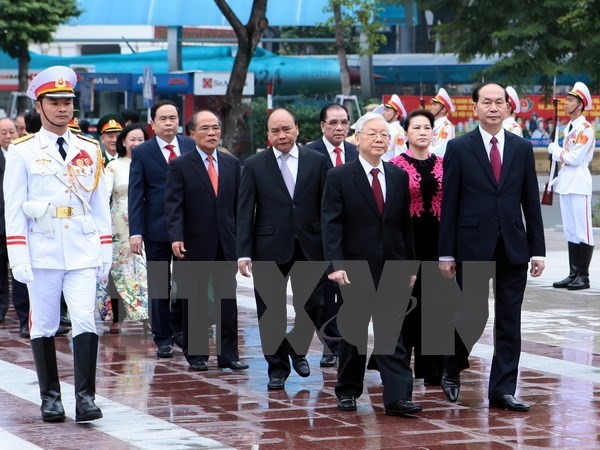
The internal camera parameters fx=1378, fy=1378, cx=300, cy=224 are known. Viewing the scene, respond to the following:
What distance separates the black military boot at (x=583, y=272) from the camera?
46.8 ft

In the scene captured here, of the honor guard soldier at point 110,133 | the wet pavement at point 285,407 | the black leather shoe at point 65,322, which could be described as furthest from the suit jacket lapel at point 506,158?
the black leather shoe at point 65,322

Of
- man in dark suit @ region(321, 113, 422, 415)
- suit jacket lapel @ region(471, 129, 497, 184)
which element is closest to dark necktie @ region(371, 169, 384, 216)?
man in dark suit @ region(321, 113, 422, 415)

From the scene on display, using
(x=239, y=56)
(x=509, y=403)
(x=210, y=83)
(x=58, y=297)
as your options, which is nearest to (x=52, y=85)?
(x=58, y=297)

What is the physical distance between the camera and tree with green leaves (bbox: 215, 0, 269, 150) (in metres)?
24.8

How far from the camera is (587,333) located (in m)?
11.3

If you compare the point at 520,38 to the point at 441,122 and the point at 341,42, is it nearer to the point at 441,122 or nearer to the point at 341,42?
the point at 341,42

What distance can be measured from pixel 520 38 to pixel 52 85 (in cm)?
2229

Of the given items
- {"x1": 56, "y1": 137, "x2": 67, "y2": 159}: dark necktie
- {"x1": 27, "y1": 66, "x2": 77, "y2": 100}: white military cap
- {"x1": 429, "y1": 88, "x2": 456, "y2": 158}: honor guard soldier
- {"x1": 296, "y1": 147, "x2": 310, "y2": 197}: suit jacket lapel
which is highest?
{"x1": 429, "y1": 88, "x2": 456, "y2": 158}: honor guard soldier

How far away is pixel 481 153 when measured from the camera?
330 inches

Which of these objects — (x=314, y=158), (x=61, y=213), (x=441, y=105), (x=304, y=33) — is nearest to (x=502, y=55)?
(x=441, y=105)

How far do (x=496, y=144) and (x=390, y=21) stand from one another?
42846mm

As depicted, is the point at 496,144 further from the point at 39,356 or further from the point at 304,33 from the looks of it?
the point at 304,33

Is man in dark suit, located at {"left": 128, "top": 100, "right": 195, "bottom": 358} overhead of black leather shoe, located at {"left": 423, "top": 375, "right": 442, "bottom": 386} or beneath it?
overhead

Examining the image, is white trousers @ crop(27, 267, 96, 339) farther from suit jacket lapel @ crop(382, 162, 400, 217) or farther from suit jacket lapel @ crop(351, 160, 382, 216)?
suit jacket lapel @ crop(382, 162, 400, 217)
